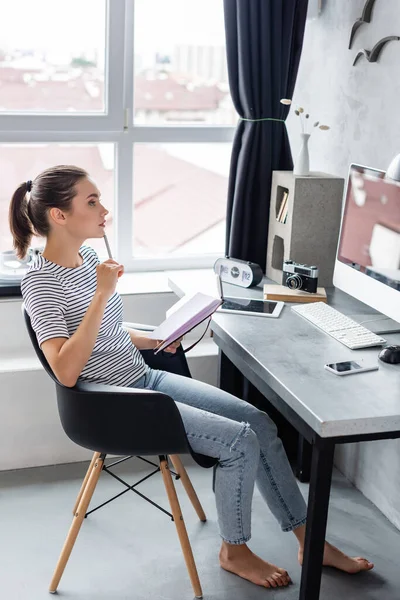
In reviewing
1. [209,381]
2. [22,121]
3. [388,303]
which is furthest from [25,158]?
[388,303]

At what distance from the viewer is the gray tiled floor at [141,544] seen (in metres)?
2.24

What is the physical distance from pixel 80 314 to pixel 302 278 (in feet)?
2.67

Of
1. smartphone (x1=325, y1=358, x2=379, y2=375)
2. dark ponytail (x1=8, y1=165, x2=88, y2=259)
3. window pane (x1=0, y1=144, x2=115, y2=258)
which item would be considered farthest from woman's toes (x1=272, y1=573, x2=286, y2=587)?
window pane (x1=0, y1=144, x2=115, y2=258)

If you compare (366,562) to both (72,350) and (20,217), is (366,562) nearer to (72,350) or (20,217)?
(72,350)

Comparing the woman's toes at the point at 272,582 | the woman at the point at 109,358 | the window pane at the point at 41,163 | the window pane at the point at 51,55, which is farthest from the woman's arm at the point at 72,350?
the window pane at the point at 51,55

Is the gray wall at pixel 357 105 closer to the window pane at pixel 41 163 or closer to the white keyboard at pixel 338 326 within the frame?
the white keyboard at pixel 338 326

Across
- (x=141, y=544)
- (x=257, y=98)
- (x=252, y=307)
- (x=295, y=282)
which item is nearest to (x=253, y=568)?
(x=141, y=544)

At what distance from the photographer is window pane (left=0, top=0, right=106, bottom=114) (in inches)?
121

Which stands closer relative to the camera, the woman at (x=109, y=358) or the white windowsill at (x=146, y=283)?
the woman at (x=109, y=358)

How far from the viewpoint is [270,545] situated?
2.47 meters

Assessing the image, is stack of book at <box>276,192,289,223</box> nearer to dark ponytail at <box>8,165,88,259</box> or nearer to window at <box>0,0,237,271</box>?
window at <box>0,0,237,271</box>

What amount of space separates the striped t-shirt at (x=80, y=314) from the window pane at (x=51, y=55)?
3.44 ft

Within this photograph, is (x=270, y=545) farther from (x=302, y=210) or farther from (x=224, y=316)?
(x=302, y=210)

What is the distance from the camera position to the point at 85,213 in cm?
216
